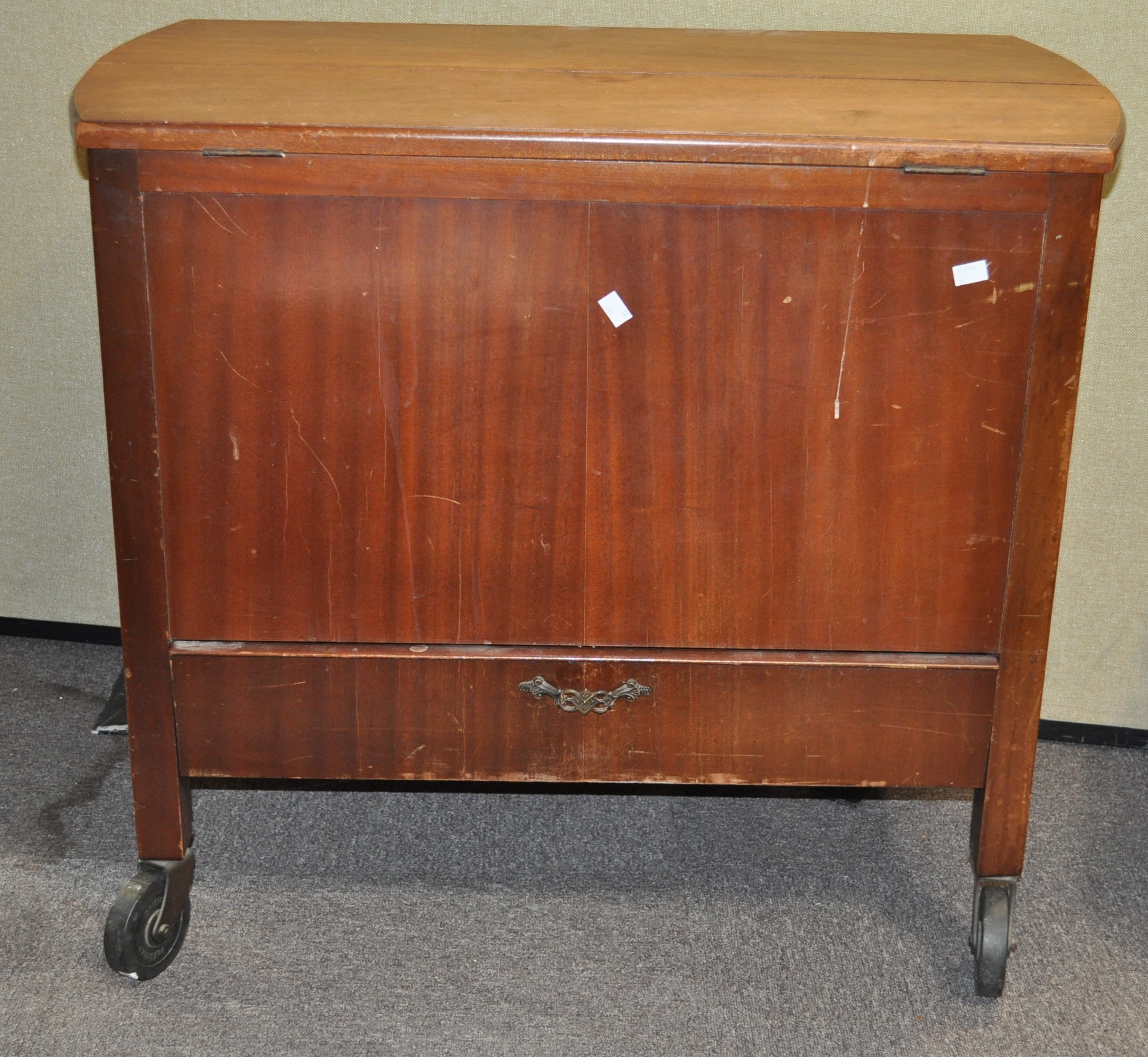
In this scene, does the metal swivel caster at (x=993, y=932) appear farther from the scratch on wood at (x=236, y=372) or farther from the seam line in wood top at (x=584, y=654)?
the scratch on wood at (x=236, y=372)

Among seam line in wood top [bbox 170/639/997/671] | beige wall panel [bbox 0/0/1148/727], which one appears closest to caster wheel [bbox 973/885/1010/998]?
seam line in wood top [bbox 170/639/997/671]

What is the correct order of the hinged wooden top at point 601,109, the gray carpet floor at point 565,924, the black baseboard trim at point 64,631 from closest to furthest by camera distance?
the hinged wooden top at point 601,109
the gray carpet floor at point 565,924
the black baseboard trim at point 64,631

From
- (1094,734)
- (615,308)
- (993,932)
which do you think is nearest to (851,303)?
(615,308)

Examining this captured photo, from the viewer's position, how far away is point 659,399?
127cm

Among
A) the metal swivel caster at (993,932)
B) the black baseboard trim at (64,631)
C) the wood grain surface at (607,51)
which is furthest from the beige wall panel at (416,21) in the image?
the metal swivel caster at (993,932)

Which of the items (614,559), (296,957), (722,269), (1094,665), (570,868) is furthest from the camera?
(1094,665)

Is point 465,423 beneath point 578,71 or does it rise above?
beneath

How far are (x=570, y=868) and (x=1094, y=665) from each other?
0.94 metres

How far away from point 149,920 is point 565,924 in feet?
1.61

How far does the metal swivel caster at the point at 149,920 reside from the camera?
1408 mm

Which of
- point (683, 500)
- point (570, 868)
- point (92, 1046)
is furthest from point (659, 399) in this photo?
point (92, 1046)

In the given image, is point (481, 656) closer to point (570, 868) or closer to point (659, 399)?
point (659, 399)

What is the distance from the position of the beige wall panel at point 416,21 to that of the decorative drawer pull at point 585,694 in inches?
36.0

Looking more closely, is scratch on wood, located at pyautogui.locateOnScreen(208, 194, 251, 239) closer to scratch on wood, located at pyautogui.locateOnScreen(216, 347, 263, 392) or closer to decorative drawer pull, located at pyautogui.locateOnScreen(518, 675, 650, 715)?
scratch on wood, located at pyautogui.locateOnScreen(216, 347, 263, 392)
